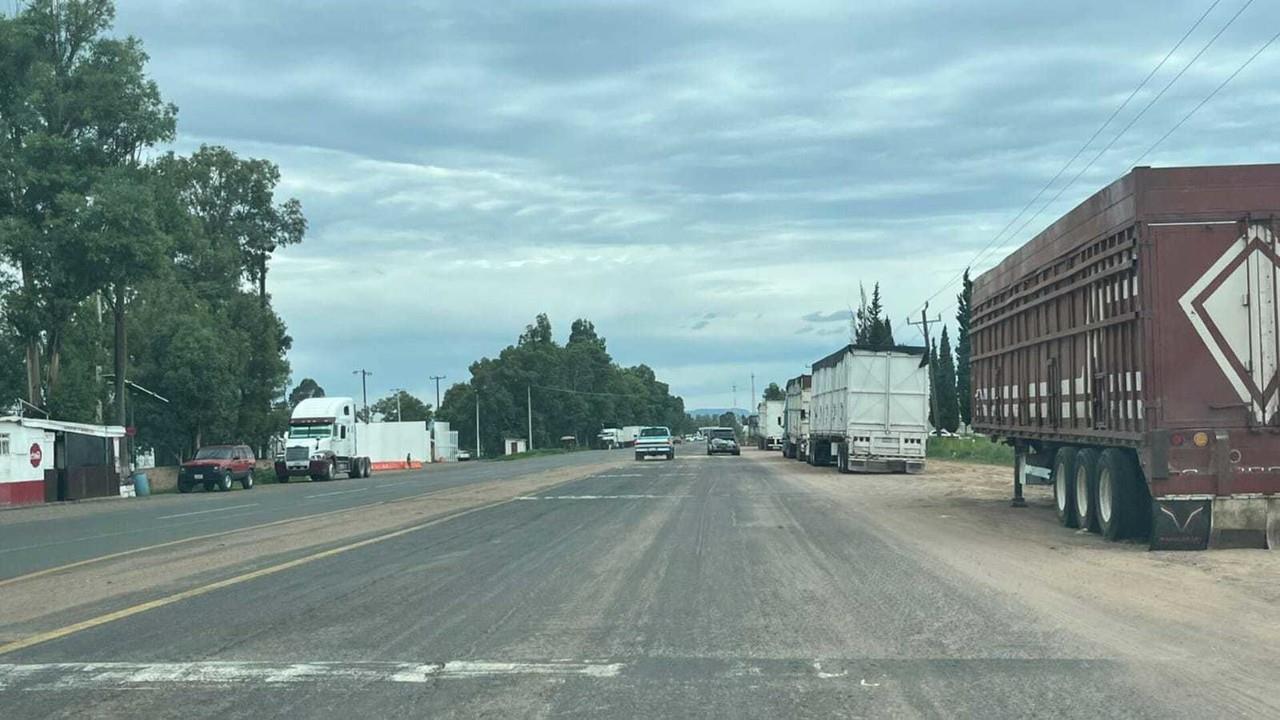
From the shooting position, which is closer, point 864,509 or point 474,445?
point 864,509

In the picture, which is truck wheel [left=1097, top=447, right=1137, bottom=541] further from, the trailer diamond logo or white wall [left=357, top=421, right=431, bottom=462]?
white wall [left=357, top=421, right=431, bottom=462]

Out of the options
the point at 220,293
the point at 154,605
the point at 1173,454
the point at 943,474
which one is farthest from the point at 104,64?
the point at 1173,454

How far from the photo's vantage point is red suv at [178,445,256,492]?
1804 inches

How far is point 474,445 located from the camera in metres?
151

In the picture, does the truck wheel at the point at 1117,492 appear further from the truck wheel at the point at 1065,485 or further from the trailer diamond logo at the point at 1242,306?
the truck wheel at the point at 1065,485

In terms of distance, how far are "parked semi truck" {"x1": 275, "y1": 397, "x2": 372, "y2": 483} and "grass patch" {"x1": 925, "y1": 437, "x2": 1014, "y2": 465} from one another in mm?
26837

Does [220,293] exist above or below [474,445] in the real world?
above

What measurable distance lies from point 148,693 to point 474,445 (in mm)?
144980

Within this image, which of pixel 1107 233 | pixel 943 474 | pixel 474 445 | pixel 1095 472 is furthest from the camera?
pixel 474 445

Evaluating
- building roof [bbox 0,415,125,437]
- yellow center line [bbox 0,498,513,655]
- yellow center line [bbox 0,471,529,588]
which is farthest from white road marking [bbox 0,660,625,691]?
building roof [bbox 0,415,125,437]

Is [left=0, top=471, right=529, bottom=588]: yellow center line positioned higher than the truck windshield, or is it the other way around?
the truck windshield

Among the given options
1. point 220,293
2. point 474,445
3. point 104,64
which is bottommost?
point 474,445

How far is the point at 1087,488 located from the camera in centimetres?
1673

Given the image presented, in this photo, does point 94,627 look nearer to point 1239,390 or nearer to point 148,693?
point 148,693
